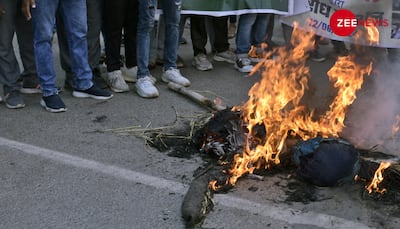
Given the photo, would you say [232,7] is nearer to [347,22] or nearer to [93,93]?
[347,22]

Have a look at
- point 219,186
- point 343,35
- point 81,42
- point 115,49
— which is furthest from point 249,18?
point 219,186

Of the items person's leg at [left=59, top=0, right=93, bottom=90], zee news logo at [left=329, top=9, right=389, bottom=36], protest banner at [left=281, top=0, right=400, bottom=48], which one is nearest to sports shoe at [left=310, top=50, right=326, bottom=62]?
protest banner at [left=281, top=0, right=400, bottom=48]

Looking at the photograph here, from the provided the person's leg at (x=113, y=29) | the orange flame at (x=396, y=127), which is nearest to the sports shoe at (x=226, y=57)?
the person's leg at (x=113, y=29)

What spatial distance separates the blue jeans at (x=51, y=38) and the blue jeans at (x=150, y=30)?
610mm

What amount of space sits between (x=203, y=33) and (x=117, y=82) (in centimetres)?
170

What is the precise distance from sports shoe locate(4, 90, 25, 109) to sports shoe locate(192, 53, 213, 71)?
2.39 m

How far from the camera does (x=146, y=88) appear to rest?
556 centimetres

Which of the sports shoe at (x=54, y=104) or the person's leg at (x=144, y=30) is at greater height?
the person's leg at (x=144, y=30)

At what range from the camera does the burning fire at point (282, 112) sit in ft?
12.7

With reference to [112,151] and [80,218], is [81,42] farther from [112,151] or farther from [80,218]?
[80,218]

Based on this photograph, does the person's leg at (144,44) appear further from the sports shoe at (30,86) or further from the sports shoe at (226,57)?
the sports shoe at (226,57)

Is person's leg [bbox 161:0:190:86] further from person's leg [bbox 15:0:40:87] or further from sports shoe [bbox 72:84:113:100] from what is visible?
person's leg [bbox 15:0:40:87]

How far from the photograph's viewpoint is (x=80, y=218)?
3221 mm

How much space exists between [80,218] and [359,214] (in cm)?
176
